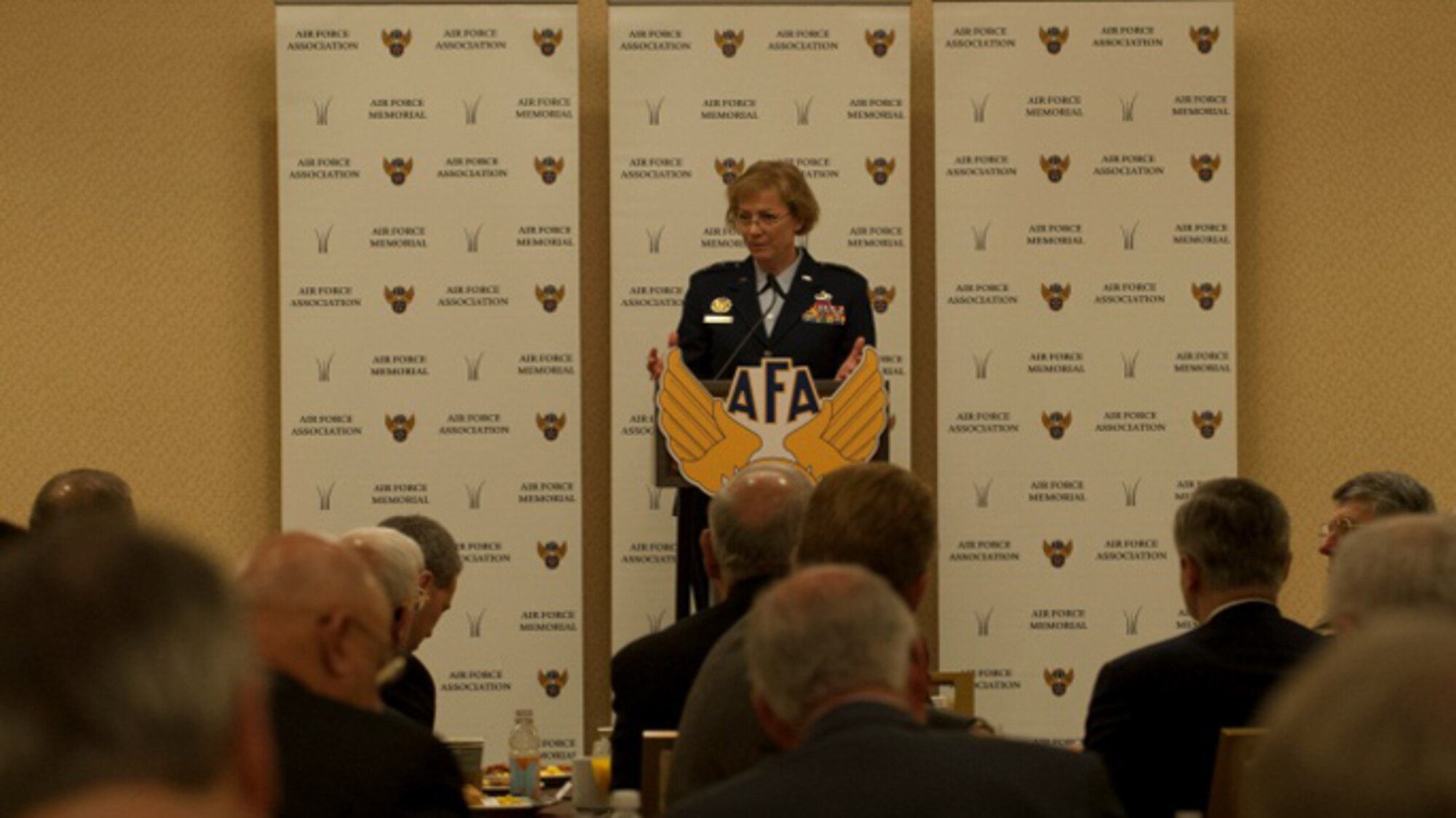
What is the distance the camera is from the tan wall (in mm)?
8656

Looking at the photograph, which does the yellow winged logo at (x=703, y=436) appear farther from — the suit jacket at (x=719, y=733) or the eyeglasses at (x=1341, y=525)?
the suit jacket at (x=719, y=733)

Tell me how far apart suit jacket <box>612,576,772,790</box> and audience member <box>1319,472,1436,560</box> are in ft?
7.88

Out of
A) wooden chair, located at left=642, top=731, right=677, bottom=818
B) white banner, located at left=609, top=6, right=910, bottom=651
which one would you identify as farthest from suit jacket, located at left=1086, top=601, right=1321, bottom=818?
white banner, located at left=609, top=6, right=910, bottom=651

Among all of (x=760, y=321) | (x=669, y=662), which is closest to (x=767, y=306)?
(x=760, y=321)

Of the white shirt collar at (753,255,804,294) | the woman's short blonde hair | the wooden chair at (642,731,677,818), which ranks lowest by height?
the wooden chair at (642,731,677,818)

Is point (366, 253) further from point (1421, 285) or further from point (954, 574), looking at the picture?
point (1421, 285)

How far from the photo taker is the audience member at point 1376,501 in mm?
5734

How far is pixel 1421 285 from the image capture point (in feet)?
28.6

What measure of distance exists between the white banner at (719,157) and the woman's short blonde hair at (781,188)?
1478mm

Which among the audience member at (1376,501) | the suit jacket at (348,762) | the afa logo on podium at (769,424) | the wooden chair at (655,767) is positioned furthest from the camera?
the afa logo on podium at (769,424)

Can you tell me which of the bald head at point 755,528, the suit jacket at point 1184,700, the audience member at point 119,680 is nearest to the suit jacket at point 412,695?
the bald head at point 755,528

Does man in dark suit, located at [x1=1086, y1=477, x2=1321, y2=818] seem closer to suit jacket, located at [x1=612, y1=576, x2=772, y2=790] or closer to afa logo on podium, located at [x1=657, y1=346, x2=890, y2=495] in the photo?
suit jacket, located at [x1=612, y1=576, x2=772, y2=790]

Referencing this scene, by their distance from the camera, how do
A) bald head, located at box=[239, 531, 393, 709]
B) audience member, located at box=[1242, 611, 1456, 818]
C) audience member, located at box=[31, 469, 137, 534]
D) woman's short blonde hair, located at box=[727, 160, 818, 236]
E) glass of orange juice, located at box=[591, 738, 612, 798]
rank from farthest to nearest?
woman's short blonde hair, located at box=[727, 160, 818, 236]
audience member, located at box=[31, 469, 137, 534]
glass of orange juice, located at box=[591, 738, 612, 798]
bald head, located at box=[239, 531, 393, 709]
audience member, located at box=[1242, 611, 1456, 818]

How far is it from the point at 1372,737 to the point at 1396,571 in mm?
1855
